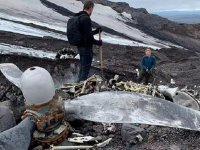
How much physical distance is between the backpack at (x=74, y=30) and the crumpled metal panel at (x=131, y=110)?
1.89 meters

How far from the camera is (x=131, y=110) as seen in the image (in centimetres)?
491

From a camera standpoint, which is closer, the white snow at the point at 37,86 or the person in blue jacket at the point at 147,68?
the white snow at the point at 37,86

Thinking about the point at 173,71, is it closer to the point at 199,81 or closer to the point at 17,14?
the point at 199,81

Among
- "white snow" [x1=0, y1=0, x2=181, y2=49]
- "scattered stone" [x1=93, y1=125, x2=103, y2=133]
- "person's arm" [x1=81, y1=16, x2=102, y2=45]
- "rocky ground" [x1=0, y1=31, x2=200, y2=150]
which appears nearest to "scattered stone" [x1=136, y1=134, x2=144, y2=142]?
"rocky ground" [x1=0, y1=31, x2=200, y2=150]

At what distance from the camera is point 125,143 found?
16.1ft

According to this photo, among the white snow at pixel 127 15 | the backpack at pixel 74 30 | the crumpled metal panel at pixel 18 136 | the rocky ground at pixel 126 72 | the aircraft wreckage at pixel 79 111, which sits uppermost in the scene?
the backpack at pixel 74 30

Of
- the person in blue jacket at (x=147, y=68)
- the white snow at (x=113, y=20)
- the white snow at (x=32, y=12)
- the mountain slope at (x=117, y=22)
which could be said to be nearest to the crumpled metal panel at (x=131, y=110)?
the person in blue jacket at (x=147, y=68)

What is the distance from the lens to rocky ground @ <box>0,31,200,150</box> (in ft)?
16.2

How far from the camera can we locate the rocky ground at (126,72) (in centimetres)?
494

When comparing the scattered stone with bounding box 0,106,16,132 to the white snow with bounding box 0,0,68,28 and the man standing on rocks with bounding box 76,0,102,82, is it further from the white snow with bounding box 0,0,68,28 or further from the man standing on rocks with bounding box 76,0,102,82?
the white snow with bounding box 0,0,68,28

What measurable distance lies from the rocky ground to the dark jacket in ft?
4.16

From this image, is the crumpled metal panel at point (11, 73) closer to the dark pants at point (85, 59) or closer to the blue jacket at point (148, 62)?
the dark pants at point (85, 59)

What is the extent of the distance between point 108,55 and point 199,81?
426cm

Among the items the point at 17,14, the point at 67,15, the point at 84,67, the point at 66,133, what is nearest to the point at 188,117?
the point at 66,133
